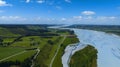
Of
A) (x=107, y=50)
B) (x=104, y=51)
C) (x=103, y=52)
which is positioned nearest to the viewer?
(x=103, y=52)

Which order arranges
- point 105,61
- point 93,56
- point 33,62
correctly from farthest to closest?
point 93,56 → point 105,61 → point 33,62

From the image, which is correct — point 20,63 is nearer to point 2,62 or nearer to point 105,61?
point 2,62

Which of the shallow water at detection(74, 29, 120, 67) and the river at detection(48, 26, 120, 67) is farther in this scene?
the shallow water at detection(74, 29, 120, 67)

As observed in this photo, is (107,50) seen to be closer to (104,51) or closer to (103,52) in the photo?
(104,51)

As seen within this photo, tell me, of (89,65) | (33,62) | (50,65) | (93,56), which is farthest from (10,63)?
(93,56)

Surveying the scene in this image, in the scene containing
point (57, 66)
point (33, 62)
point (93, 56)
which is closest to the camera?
point (57, 66)

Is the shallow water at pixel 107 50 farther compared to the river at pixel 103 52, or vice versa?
the shallow water at pixel 107 50

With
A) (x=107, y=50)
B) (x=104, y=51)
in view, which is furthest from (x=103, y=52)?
(x=107, y=50)

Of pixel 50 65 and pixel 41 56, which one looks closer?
pixel 50 65

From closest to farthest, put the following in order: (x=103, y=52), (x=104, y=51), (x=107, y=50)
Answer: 1. (x=103, y=52)
2. (x=104, y=51)
3. (x=107, y=50)

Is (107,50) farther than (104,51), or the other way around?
(107,50)

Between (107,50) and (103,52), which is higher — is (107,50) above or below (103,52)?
below
